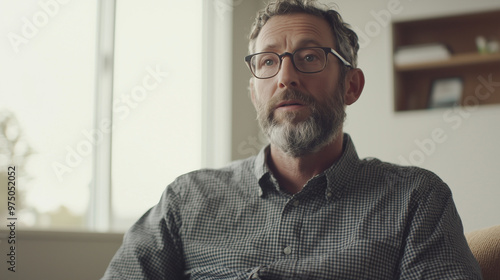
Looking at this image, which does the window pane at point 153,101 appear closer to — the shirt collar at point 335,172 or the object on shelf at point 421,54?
the shirt collar at point 335,172

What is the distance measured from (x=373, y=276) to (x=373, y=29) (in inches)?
85.0

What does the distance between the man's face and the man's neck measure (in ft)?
0.10

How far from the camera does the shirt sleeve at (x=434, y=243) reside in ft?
3.70

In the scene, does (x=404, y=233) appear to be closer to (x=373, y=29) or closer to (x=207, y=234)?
(x=207, y=234)

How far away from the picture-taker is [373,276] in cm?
116

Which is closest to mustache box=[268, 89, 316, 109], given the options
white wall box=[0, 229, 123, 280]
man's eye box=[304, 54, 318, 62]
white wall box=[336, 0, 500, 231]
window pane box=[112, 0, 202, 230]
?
man's eye box=[304, 54, 318, 62]

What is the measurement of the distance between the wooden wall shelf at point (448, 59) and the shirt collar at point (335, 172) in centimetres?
167

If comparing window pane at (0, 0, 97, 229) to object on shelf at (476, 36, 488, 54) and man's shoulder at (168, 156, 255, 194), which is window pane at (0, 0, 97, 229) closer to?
man's shoulder at (168, 156, 255, 194)

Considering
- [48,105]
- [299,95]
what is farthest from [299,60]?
[48,105]

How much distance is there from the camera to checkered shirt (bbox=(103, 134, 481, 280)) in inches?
46.1

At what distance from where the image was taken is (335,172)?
1.32 metres

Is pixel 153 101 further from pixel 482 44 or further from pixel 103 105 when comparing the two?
pixel 482 44

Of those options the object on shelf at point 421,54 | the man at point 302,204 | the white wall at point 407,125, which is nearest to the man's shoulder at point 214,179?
the man at point 302,204

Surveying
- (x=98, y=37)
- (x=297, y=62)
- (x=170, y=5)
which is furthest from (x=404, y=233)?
(x=170, y=5)
